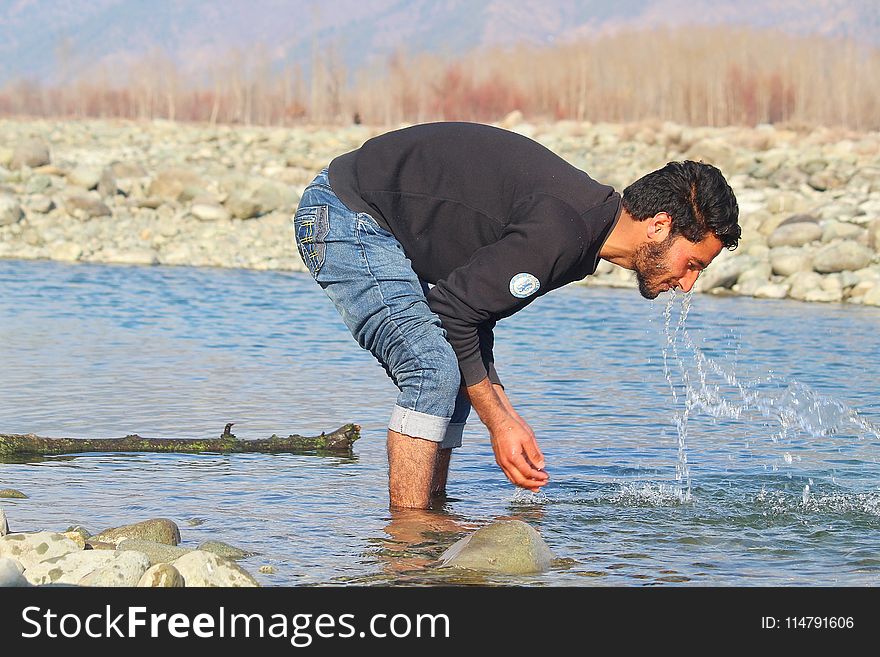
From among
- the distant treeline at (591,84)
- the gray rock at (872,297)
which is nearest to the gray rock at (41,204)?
the gray rock at (872,297)

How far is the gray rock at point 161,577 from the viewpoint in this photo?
12.3 ft

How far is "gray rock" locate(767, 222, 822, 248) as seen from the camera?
16250 millimetres

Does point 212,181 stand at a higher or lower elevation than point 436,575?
higher

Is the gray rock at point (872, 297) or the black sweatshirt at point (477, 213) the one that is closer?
the black sweatshirt at point (477, 213)

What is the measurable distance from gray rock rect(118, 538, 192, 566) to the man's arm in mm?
1067

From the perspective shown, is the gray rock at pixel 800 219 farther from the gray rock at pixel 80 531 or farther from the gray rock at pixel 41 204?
the gray rock at pixel 80 531

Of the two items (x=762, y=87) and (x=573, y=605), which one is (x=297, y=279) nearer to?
(x=573, y=605)

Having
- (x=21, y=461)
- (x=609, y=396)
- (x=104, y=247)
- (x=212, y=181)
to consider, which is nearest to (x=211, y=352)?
(x=609, y=396)

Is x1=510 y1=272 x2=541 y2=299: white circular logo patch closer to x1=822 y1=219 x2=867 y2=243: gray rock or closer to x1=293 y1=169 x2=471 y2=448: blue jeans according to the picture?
x1=293 y1=169 x2=471 y2=448: blue jeans

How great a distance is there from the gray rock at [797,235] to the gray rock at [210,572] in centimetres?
1343

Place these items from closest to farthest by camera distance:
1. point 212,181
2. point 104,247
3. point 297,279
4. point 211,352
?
point 211,352, point 297,279, point 104,247, point 212,181

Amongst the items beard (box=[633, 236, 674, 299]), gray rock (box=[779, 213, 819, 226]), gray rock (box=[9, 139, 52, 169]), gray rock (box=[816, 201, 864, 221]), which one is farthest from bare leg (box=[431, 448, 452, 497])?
gray rock (box=[9, 139, 52, 169])

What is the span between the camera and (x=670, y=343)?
10.7 meters

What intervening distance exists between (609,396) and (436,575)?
4.14 meters
